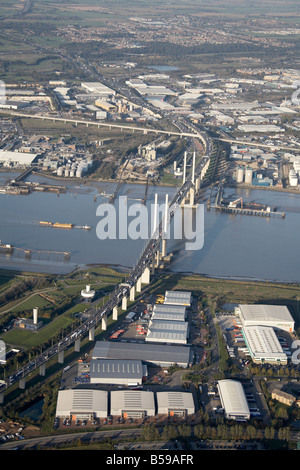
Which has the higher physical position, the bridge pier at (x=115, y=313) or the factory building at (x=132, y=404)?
the factory building at (x=132, y=404)

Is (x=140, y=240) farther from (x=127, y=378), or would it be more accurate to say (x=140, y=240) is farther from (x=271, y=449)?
(x=271, y=449)

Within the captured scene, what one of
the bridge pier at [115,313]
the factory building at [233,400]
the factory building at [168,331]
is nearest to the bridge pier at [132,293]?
the bridge pier at [115,313]

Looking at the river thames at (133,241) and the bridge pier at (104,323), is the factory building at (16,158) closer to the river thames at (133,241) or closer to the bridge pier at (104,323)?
the river thames at (133,241)

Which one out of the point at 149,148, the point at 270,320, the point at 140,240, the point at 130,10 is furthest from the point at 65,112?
the point at 130,10

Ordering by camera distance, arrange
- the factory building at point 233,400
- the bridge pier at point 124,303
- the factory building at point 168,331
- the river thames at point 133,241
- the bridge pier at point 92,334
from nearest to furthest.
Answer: the factory building at point 233,400 → the bridge pier at point 92,334 → the factory building at point 168,331 → the bridge pier at point 124,303 → the river thames at point 133,241

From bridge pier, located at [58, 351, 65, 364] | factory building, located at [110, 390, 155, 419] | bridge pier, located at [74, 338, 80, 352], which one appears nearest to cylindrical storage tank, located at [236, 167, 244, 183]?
bridge pier, located at [74, 338, 80, 352]

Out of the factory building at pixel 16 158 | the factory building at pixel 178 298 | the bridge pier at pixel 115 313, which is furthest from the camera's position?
the factory building at pixel 16 158
